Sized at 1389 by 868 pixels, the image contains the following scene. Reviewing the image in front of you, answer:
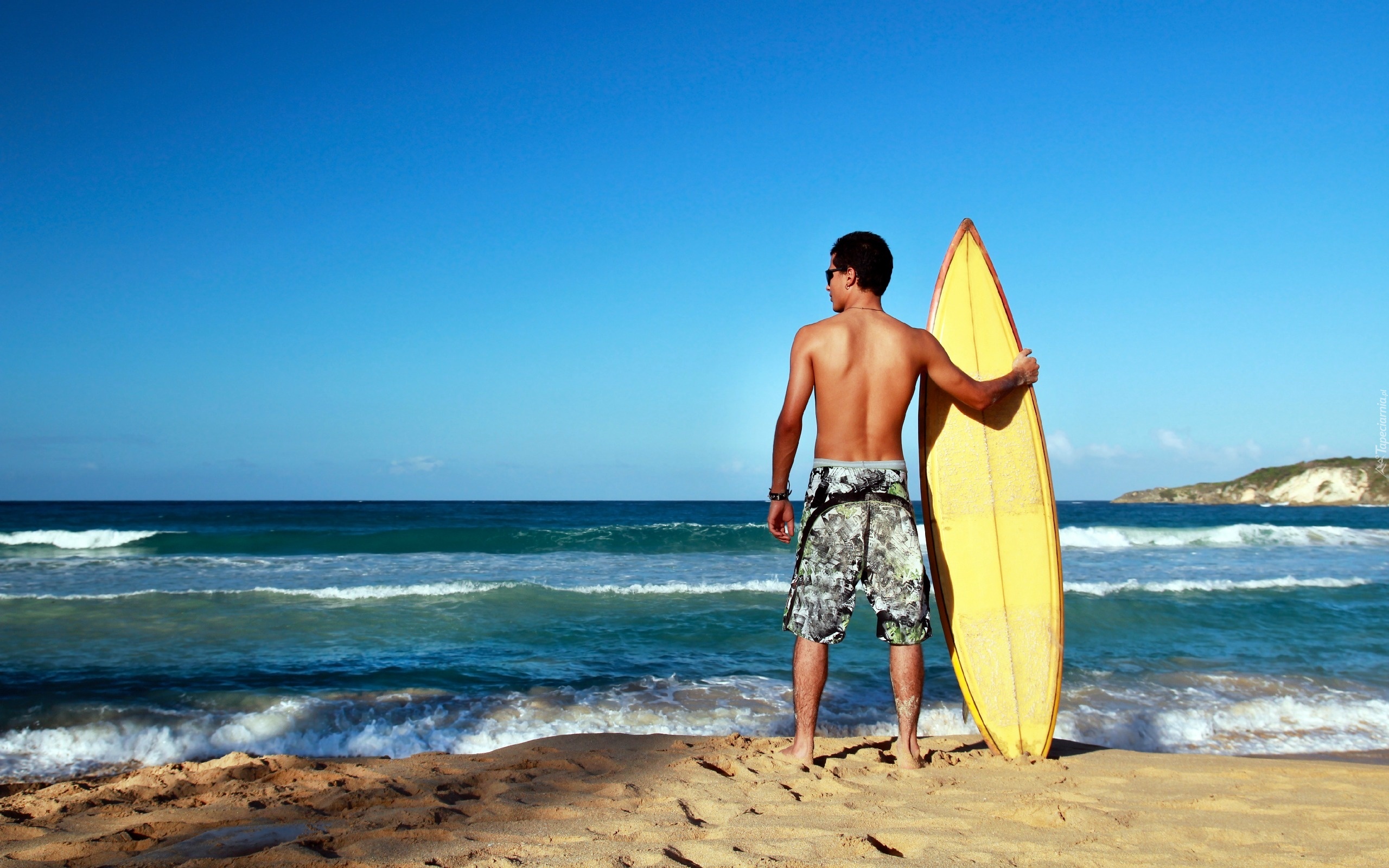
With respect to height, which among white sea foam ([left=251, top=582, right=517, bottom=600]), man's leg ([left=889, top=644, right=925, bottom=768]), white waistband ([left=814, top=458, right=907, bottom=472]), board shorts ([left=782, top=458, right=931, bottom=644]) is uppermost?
white waistband ([left=814, top=458, right=907, bottom=472])

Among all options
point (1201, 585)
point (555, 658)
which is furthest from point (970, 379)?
point (1201, 585)

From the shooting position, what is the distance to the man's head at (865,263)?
9.62 feet

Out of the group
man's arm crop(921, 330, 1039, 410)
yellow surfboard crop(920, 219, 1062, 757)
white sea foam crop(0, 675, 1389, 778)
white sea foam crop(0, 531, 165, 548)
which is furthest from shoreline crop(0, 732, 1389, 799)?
white sea foam crop(0, 531, 165, 548)

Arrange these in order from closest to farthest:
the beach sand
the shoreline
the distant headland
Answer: the beach sand < the shoreline < the distant headland

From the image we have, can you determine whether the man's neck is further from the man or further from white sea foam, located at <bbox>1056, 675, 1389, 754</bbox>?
white sea foam, located at <bbox>1056, 675, 1389, 754</bbox>

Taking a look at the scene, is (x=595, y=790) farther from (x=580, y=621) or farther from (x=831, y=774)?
(x=580, y=621)

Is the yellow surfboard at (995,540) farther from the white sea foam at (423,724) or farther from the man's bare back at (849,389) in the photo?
the white sea foam at (423,724)

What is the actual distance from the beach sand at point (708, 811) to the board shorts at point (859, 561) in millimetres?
527

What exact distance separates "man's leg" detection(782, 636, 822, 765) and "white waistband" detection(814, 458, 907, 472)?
617 mm

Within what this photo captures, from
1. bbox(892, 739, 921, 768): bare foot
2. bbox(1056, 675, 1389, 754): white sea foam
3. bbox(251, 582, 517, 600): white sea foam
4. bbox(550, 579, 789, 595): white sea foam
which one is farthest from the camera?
bbox(550, 579, 789, 595): white sea foam

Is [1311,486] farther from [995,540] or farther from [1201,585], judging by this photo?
[995,540]

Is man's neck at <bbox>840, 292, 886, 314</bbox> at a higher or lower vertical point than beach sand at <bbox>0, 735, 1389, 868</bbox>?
higher

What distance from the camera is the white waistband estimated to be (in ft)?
9.27

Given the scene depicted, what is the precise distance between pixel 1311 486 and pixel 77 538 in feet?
197
